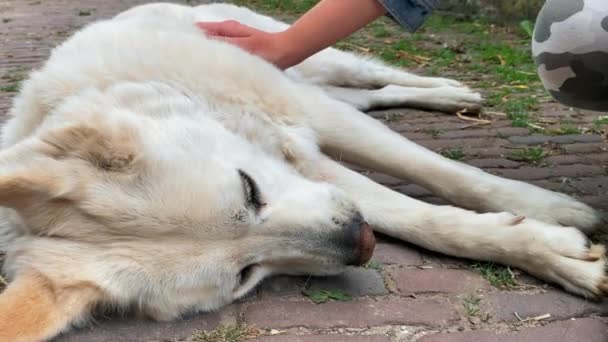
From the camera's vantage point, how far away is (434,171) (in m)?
2.37

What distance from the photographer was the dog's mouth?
1926mm

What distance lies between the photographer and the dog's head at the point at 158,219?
1769 millimetres

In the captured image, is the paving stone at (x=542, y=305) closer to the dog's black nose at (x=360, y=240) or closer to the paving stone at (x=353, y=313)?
the paving stone at (x=353, y=313)

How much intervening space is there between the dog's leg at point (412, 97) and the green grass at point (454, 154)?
0.78 metres

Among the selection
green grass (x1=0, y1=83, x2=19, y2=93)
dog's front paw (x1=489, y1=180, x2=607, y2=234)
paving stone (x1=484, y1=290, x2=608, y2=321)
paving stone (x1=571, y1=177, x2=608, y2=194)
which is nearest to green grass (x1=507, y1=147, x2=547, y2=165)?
paving stone (x1=571, y1=177, x2=608, y2=194)

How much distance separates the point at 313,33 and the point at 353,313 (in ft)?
4.57

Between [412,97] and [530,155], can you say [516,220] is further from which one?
[412,97]

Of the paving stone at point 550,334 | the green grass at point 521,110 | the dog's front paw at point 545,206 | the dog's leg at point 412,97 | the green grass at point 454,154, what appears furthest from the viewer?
the dog's leg at point 412,97

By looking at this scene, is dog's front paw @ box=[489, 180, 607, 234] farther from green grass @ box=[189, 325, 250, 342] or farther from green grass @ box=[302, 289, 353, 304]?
green grass @ box=[189, 325, 250, 342]

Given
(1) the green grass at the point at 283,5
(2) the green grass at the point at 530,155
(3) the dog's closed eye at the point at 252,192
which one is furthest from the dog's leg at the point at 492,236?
(1) the green grass at the point at 283,5

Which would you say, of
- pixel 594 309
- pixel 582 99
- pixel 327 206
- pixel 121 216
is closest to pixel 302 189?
pixel 327 206

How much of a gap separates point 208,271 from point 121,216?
0.99ft

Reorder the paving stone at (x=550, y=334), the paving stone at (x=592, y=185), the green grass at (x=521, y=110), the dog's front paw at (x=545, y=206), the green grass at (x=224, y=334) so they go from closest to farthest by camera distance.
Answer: the paving stone at (x=550, y=334) < the green grass at (x=224, y=334) < the dog's front paw at (x=545, y=206) < the paving stone at (x=592, y=185) < the green grass at (x=521, y=110)

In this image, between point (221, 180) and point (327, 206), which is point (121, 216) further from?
point (327, 206)
